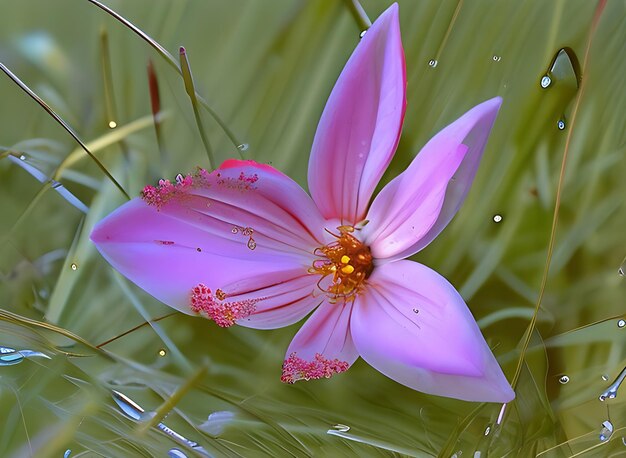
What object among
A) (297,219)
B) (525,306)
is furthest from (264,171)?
(525,306)

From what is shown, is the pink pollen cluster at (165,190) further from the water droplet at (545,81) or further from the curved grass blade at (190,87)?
the water droplet at (545,81)

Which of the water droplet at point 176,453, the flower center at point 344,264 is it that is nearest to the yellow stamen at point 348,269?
the flower center at point 344,264

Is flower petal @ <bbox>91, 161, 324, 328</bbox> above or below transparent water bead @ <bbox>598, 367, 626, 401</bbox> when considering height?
above

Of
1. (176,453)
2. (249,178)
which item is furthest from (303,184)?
(176,453)

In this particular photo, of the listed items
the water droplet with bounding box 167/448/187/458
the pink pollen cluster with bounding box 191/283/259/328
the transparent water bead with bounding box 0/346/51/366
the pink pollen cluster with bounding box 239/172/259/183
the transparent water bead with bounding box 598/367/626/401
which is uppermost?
the pink pollen cluster with bounding box 239/172/259/183

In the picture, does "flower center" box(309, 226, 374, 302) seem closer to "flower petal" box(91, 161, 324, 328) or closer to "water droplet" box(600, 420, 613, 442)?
"flower petal" box(91, 161, 324, 328)

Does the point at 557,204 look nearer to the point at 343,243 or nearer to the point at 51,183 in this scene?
the point at 343,243

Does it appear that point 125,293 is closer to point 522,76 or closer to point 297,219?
point 297,219

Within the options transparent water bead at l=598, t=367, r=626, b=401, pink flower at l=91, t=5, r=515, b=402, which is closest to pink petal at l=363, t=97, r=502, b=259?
pink flower at l=91, t=5, r=515, b=402
